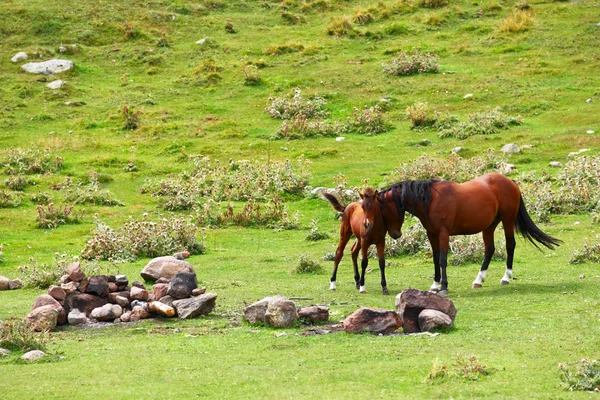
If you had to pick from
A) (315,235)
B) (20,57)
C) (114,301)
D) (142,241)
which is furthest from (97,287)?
(20,57)

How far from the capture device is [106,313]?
1496cm

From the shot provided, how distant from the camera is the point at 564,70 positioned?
3588 centimetres

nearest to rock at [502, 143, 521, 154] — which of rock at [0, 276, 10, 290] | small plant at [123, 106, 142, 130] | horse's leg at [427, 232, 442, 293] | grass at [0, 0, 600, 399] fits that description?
grass at [0, 0, 600, 399]

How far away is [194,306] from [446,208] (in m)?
4.45

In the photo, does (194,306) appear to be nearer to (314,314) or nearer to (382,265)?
(314,314)

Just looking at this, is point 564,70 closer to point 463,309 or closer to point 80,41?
point 80,41

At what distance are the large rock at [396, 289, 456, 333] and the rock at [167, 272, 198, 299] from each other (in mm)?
3960

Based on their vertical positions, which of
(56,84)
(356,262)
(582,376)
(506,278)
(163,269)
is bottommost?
(56,84)

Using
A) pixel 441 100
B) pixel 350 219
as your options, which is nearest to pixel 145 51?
Result: pixel 441 100

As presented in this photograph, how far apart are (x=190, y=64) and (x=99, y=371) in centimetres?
3032

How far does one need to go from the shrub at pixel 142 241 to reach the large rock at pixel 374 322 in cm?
1030

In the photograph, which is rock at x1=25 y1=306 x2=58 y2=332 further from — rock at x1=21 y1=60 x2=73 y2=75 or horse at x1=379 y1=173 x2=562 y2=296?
rock at x1=21 y1=60 x2=73 y2=75

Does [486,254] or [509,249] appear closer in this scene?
[486,254]

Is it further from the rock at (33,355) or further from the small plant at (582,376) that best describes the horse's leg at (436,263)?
the rock at (33,355)
